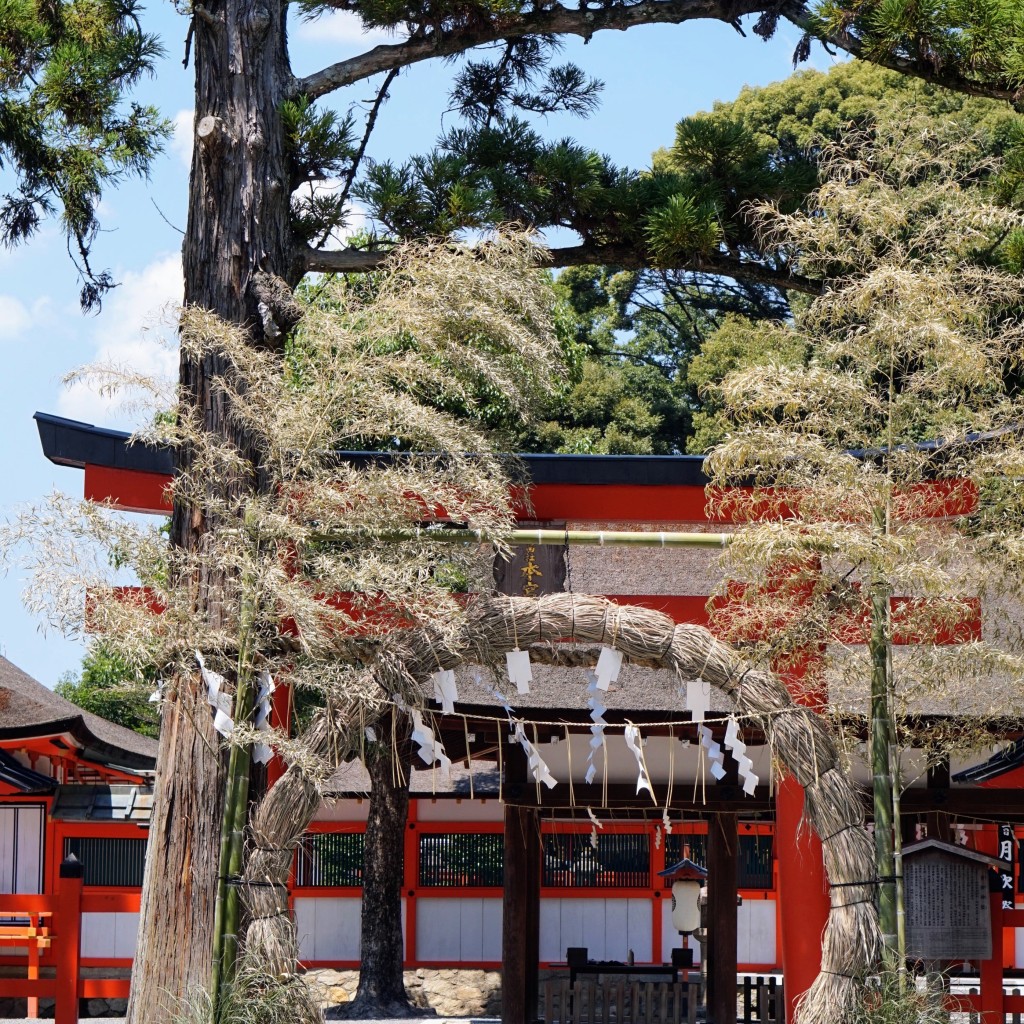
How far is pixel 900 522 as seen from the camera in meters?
6.05

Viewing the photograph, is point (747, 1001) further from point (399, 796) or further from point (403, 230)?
point (403, 230)

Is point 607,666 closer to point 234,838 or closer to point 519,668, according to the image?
point 519,668

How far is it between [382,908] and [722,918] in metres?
2.88

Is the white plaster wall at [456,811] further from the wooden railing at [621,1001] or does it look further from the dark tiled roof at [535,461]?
the dark tiled roof at [535,461]

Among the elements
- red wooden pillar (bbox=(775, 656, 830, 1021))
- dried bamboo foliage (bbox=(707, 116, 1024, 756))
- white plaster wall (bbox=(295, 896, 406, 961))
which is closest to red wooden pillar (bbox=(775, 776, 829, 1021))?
red wooden pillar (bbox=(775, 656, 830, 1021))

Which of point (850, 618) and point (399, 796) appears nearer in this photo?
point (850, 618)

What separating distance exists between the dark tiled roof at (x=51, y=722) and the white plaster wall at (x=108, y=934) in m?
1.35

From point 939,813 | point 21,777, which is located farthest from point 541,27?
point 21,777

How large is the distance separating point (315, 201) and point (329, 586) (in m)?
2.82

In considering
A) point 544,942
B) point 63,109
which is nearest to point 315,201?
point 63,109

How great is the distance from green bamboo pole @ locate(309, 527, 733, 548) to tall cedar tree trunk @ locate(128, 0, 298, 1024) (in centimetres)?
88

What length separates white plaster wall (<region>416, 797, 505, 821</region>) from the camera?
13.1 meters

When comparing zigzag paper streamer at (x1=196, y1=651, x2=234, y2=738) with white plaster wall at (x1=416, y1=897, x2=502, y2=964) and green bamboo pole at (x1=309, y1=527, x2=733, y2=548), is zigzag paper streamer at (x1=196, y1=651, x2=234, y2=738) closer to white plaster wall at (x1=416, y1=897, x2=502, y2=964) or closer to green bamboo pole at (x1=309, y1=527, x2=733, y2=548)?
green bamboo pole at (x1=309, y1=527, x2=733, y2=548)

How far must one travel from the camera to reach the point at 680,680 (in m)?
6.28
